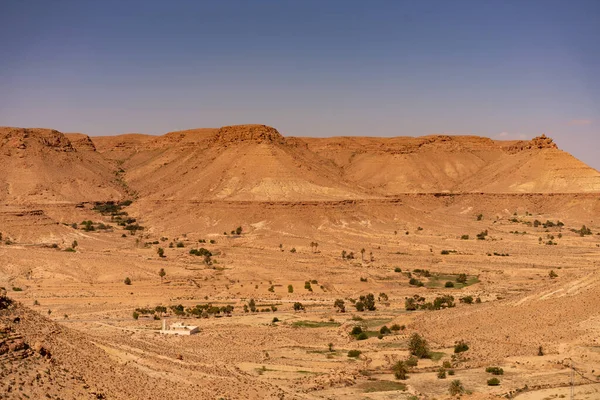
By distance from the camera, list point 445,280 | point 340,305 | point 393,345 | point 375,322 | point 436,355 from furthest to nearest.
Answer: point 445,280 → point 340,305 → point 375,322 → point 393,345 → point 436,355

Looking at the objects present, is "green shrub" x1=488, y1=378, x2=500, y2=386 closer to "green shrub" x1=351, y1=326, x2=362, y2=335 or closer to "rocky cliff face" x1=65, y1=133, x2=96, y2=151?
"green shrub" x1=351, y1=326, x2=362, y2=335

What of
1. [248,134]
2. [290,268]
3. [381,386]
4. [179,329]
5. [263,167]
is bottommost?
[381,386]

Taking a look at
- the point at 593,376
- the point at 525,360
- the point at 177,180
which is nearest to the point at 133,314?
the point at 525,360

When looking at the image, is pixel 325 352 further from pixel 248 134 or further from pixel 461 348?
pixel 248 134

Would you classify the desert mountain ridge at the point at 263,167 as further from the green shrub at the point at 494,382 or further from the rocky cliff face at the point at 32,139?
the green shrub at the point at 494,382

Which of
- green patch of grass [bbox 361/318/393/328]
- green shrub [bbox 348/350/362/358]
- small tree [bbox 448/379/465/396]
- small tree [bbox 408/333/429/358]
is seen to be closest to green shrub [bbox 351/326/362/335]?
green patch of grass [bbox 361/318/393/328]

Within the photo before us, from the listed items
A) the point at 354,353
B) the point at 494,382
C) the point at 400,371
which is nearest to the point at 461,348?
the point at 354,353

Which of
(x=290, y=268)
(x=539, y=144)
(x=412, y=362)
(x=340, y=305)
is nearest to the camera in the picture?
(x=412, y=362)
